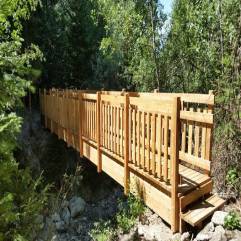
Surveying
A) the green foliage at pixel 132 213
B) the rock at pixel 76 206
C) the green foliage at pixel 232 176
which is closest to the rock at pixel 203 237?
the green foliage at pixel 132 213

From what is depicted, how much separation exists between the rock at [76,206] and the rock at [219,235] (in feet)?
24.6

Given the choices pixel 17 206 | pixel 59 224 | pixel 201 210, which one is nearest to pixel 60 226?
pixel 59 224

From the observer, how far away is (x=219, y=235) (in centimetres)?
365

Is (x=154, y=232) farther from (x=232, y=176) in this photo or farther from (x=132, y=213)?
(x=232, y=176)

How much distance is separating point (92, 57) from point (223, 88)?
34.8 ft

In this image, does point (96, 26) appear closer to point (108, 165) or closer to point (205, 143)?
point (108, 165)

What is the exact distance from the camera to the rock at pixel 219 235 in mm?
3630

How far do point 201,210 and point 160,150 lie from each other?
33.7 inches

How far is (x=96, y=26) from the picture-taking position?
1631cm

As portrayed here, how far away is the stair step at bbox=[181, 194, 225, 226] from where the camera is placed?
365 centimetres

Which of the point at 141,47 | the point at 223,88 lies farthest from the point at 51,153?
the point at 223,88

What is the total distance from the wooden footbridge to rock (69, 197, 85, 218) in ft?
16.1

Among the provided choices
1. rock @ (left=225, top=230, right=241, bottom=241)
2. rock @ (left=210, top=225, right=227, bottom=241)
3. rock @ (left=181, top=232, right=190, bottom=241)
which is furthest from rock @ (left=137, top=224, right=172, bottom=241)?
rock @ (left=225, top=230, right=241, bottom=241)

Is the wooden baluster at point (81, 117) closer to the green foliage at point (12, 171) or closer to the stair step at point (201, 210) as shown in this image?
the green foliage at point (12, 171)
